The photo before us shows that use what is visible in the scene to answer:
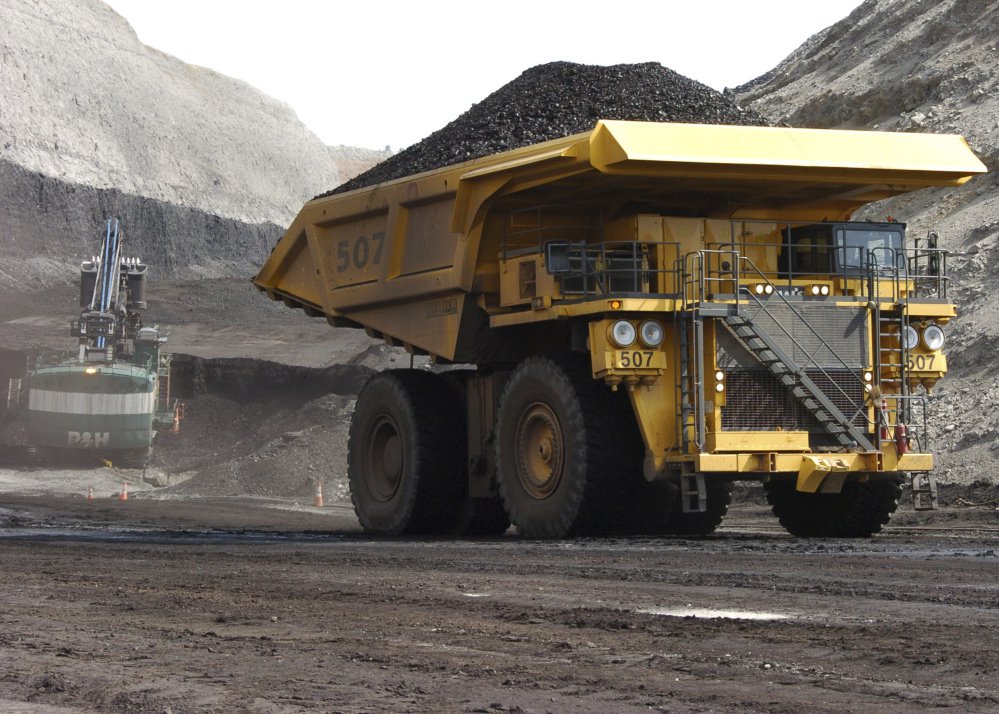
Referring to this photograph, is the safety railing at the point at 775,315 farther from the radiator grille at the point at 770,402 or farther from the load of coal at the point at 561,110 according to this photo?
the load of coal at the point at 561,110

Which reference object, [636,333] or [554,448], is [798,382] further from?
[554,448]

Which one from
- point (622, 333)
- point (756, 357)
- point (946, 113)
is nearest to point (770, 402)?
point (756, 357)

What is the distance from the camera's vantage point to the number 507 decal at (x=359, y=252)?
1627 centimetres

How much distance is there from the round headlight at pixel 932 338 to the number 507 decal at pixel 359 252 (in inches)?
213

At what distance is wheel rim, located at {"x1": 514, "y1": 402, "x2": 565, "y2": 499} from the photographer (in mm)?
13633

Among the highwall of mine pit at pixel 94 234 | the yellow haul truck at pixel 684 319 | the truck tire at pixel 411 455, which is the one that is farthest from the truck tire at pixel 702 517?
the highwall of mine pit at pixel 94 234

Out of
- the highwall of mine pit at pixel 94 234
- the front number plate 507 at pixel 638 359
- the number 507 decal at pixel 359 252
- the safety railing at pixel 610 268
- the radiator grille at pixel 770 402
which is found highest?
the highwall of mine pit at pixel 94 234

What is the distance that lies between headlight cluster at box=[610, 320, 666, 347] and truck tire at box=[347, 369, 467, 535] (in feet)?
11.4

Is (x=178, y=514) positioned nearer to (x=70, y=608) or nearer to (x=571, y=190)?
(x=571, y=190)

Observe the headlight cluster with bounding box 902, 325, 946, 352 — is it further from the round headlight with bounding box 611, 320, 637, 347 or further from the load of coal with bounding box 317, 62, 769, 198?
the load of coal with bounding box 317, 62, 769, 198

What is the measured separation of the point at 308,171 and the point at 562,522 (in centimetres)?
8191

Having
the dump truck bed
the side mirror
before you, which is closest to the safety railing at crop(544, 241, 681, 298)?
Answer: the side mirror

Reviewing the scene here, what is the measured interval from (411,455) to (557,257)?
3276 mm

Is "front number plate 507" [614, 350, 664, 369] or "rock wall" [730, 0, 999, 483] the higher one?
"rock wall" [730, 0, 999, 483]
